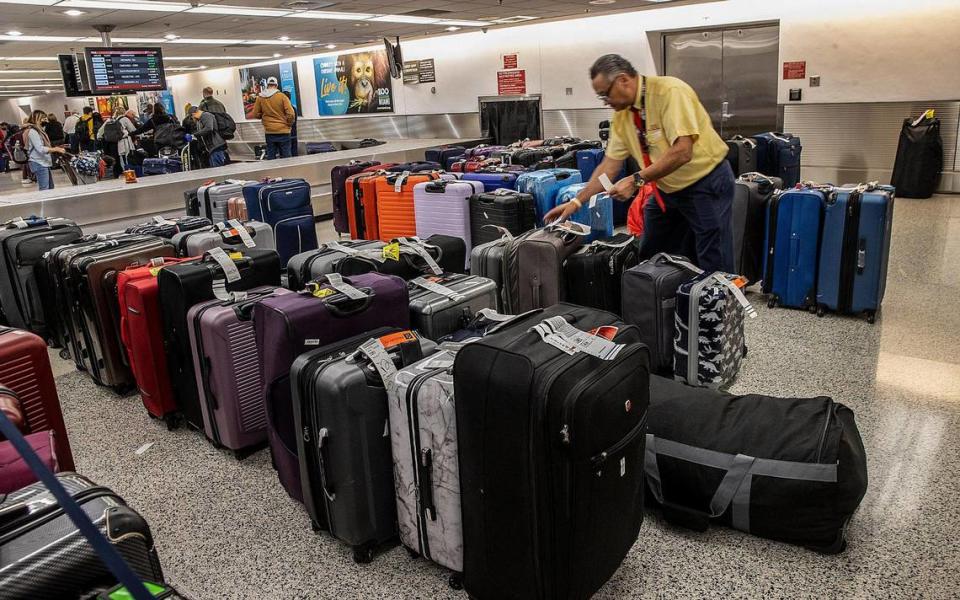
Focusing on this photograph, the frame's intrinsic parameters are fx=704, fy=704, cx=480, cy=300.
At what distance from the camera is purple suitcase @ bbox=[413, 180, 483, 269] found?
5328mm

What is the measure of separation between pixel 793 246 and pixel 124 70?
881 centimetres

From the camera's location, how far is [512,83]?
45.9 ft

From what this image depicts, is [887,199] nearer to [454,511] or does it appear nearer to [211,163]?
[454,511]

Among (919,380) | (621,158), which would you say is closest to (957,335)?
Result: (919,380)

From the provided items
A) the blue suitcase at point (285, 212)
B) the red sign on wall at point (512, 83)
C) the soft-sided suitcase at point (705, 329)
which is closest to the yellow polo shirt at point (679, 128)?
the soft-sided suitcase at point (705, 329)

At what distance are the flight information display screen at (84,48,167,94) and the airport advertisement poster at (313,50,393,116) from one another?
271 inches

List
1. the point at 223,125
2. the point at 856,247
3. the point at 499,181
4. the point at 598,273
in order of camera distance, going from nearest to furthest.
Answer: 1. the point at 598,273
2. the point at 856,247
3. the point at 499,181
4. the point at 223,125

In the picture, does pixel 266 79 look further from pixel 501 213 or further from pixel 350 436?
pixel 350 436

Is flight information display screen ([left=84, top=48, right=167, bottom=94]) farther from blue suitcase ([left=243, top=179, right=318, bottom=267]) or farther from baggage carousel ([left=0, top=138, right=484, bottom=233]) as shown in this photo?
blue suitcase ([left=243, top=179, right=318, bottom=267])

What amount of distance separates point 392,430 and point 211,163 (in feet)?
34.6

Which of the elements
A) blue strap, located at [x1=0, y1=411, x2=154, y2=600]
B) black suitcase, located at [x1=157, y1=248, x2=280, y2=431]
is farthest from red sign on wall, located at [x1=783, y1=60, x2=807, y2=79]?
blue strap, located at [x1=0, y1=411, x2=154, y2=600]

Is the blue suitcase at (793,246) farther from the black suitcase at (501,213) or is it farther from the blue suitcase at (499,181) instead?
the blue suitcase at (499,181)

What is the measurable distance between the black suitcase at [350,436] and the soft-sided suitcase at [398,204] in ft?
11.7

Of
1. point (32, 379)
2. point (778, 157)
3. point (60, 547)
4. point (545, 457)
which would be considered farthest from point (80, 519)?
point (778, 157)
